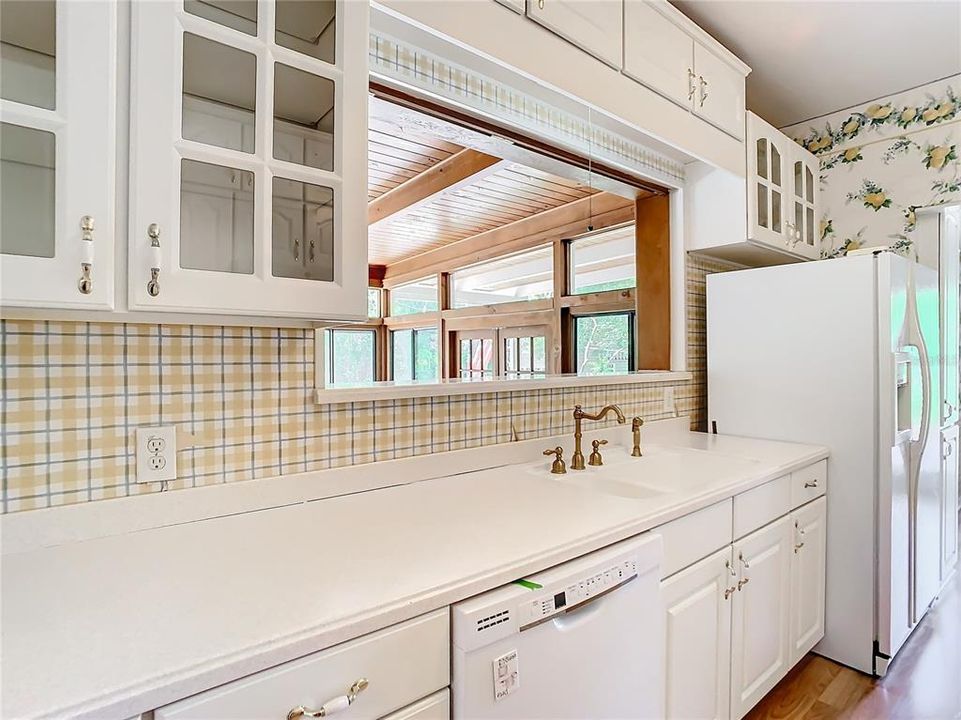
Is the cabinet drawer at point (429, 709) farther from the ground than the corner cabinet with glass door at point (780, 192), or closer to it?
closer to it

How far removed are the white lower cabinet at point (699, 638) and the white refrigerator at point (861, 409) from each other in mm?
822

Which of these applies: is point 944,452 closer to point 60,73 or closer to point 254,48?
point 254,48

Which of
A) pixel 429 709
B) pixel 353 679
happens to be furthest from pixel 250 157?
pixel 429 709

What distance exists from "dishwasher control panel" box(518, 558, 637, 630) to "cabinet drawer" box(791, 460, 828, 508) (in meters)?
1.06

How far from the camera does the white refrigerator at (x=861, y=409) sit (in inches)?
75.7

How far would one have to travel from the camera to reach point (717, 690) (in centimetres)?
150

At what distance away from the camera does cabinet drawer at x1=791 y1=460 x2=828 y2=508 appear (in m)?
1.86

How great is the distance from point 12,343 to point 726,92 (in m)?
2.50

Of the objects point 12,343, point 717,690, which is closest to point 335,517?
point 12,343

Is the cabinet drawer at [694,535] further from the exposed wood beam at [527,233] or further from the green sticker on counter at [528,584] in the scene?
the exposed wood beam at [527,233]

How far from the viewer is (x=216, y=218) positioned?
94 centimetres

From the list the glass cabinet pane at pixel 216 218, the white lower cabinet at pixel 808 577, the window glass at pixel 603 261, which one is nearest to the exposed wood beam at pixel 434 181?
the window glass at pixel 603 261

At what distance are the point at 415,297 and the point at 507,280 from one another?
116 cm

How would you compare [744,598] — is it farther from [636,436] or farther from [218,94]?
[218,94]
